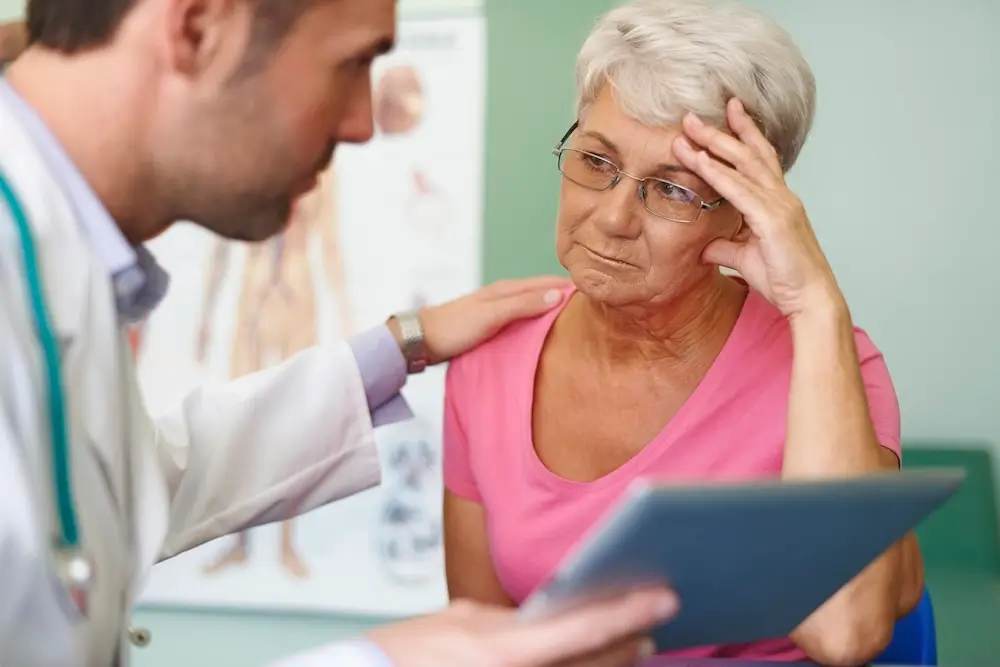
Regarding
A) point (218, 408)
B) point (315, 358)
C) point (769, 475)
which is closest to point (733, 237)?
point (769, 475)

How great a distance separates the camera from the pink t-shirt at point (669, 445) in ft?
3.84

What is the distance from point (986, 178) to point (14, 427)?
1854 millimetres

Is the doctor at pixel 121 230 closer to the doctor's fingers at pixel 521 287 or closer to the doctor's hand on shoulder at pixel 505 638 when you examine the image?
the doctor's hand on shoulder at pixel 505 638

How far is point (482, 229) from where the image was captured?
6.45 ft

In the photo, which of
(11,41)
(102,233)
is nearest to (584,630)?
(102,233)

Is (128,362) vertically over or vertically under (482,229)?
over

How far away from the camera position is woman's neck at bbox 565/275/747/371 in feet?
4.17

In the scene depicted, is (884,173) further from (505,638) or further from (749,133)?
(505,638)

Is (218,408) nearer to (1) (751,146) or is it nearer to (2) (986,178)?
(1) (751,146)

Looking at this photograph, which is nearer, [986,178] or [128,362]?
[128,362]

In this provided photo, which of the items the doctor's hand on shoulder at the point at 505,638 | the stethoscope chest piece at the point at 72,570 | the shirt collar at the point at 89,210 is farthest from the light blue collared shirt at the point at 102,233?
the doctor's hand on shoulder at the point at 505,638

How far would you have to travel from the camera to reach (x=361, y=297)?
1989mm

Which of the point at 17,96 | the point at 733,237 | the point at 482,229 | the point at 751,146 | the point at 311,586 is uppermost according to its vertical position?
the point at 17,96

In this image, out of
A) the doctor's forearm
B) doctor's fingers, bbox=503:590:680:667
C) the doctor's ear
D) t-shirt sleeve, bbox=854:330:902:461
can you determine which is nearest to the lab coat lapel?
the doctor's ear
